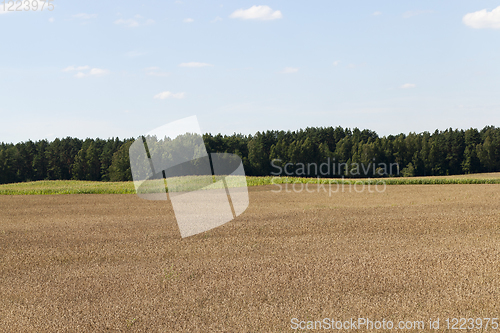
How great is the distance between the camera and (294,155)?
8688 centimetres

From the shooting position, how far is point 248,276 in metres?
8.19

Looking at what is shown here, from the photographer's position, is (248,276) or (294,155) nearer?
(248,276)

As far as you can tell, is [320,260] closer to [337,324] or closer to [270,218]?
[337,324]

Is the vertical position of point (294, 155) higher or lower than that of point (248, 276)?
higher

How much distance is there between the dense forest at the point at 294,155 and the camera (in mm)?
82188

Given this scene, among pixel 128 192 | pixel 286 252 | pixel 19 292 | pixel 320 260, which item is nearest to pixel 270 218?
pixel 286 252

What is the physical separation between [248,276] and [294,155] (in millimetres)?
79481

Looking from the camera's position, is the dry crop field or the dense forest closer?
the dry crop field

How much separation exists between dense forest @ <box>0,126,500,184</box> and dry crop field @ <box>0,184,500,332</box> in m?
67.3

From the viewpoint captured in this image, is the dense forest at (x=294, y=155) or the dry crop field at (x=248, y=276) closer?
the dry crop field at (x=248, y=276)

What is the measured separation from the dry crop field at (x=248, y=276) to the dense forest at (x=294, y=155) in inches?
2650

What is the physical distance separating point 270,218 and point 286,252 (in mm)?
7688

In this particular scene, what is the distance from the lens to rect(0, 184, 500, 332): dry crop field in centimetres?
607

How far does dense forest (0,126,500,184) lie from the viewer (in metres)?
82.2
